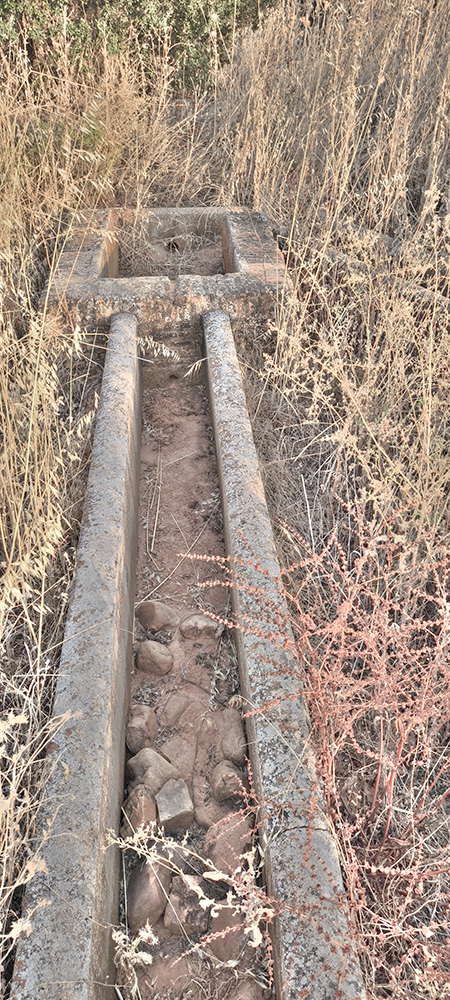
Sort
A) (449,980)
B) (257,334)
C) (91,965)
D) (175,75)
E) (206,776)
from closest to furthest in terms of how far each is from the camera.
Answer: (91,965) → (449,980) → (206,776) → (257,334) → (175,75)

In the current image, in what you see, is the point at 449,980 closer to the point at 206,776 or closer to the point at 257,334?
the point at 206,776

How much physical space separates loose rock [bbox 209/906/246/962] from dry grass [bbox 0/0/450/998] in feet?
0.90

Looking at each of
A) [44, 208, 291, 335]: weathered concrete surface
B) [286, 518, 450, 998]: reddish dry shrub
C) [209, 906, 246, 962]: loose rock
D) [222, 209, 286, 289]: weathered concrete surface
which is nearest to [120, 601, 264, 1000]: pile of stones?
[209, 906, 246, 962]: loose rock

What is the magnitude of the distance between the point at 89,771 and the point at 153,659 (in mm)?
637

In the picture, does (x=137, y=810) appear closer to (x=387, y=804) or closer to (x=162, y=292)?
(x=387, y=804)

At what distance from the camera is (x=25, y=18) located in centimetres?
439

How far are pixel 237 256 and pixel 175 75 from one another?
216 cm

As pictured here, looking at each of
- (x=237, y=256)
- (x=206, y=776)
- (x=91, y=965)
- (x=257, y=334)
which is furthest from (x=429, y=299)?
(x=91, y=965)

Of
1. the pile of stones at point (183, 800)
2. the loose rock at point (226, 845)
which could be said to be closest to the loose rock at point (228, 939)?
the pile of stones at point (183, 800)

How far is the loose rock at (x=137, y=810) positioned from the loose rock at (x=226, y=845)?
0.16 m

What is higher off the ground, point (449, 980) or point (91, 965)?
point (91, 965)

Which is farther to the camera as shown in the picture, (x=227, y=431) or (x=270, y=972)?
(x=227, y=431)

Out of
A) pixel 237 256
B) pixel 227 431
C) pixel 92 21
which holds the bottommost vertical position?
pixel 227 431

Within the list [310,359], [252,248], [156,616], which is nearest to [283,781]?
[156,616]
